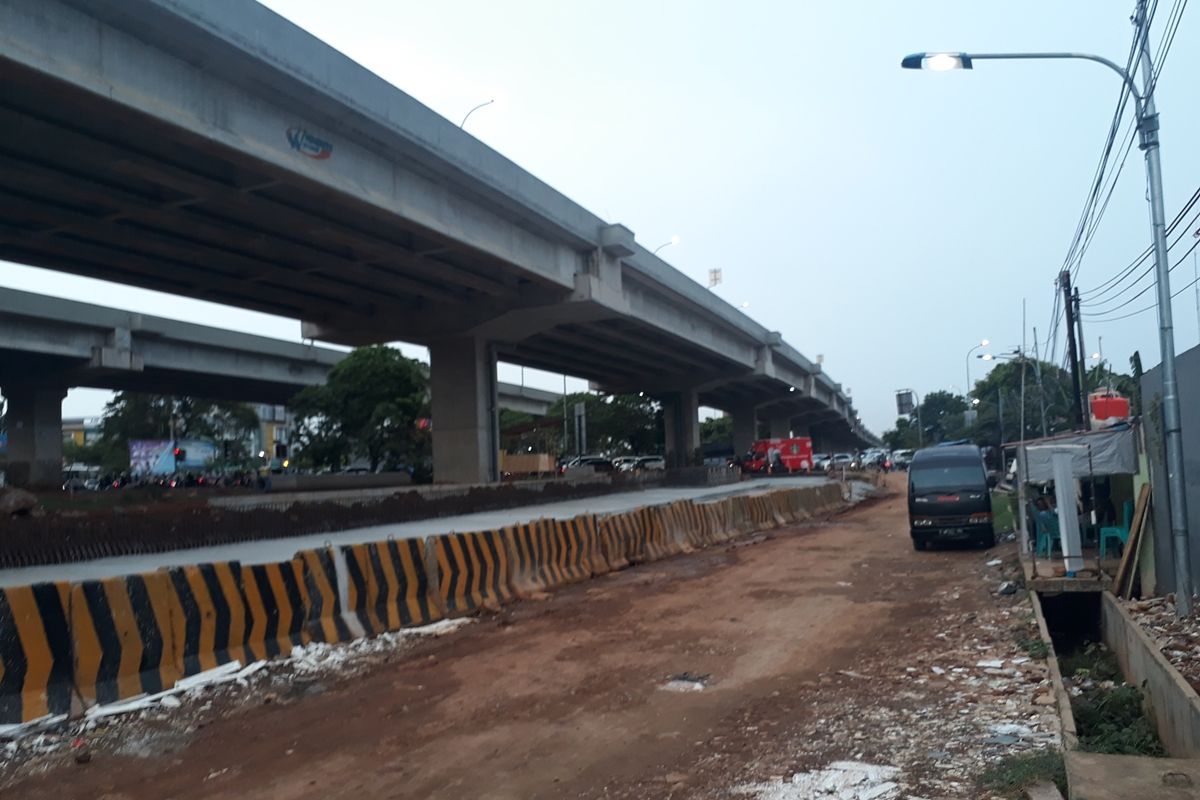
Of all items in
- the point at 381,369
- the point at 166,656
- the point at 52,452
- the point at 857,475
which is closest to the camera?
the point at 166,656

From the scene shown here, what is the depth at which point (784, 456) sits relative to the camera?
226 ft

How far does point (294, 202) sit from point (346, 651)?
13762 millimetres

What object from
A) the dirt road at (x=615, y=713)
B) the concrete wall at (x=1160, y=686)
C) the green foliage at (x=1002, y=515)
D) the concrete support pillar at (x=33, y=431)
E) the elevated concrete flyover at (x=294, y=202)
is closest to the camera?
the dirt road at (x=615, y=713)

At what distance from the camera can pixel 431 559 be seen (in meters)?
13.0

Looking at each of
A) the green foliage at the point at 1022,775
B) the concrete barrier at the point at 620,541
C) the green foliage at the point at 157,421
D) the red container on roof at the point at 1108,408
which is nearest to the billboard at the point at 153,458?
the green foliage at the point at 157,421

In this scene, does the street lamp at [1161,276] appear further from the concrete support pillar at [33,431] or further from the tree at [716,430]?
the tree at [716,430]

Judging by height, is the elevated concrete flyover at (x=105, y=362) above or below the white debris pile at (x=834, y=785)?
above

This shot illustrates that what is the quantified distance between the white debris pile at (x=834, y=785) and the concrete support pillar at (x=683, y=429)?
176 ft

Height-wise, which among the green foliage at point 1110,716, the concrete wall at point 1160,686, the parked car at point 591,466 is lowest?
the green foliage at point 1110,716

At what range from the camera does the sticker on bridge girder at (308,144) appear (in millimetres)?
18922

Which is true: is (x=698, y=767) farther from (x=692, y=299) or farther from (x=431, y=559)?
(x=692, y=299)

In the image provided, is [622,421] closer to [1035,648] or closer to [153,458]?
[153,458]

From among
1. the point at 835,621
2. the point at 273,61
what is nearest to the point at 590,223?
the point at 273,61

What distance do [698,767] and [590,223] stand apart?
26373 mm
